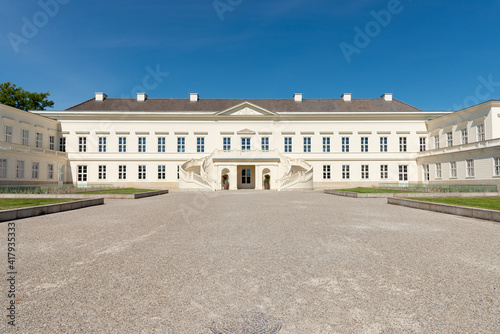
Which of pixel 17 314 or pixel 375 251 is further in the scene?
pixel 375 251

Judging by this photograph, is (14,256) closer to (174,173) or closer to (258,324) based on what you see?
(258,324)

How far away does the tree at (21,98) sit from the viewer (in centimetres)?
4528

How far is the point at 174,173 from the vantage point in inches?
1626

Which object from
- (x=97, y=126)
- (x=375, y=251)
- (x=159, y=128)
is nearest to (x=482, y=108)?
(x=375, y=251)

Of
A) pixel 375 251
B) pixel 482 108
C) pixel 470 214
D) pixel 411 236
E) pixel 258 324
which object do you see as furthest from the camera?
pixel 482 108

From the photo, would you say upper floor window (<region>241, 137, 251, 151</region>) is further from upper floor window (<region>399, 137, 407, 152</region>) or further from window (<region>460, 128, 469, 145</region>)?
window (<region>460, 128, 469, 145</region>)

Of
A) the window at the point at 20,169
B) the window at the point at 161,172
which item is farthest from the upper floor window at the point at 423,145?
the window at the point at 20,169

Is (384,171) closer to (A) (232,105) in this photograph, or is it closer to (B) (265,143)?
(B) (265,143)

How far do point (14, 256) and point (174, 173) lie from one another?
36467 millimetres

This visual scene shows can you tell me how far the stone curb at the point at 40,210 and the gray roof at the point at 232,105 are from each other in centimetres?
3105

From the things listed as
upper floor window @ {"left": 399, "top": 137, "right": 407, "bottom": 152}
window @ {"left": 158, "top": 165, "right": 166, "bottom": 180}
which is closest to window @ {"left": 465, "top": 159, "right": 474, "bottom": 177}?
upper floor window @ {"left": 399, "top": 137, "right": 407, "bottom": 152}

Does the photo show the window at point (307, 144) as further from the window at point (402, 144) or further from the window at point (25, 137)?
the window at point (25, 137)

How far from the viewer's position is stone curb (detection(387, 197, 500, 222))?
10297mm

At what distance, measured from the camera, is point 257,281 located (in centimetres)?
433
